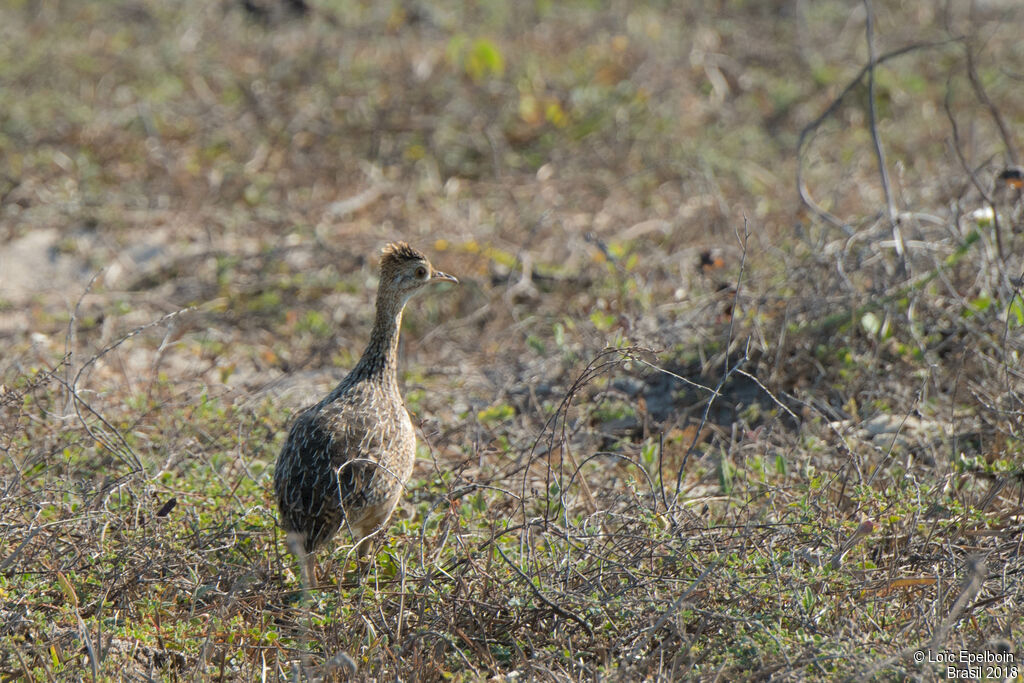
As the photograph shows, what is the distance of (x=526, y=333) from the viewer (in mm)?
7449

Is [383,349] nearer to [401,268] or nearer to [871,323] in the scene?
[401,268]

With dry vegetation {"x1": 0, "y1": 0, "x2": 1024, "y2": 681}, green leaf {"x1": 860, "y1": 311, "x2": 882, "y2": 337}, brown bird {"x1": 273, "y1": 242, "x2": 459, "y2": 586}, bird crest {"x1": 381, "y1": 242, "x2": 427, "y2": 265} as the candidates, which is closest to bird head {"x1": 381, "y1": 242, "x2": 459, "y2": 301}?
bird crest {"x1": 381, "y1": 242, "x2": 427, "y2": 265}

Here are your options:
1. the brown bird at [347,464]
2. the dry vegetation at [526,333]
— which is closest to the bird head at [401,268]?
the brown bird at [347,464]

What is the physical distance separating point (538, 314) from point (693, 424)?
1.77m

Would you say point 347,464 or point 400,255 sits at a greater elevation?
point 400,255

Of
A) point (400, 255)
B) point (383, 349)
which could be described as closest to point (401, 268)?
point (400, 255)

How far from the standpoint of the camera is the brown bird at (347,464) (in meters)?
4.76

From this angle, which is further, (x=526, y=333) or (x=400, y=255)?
(x=526, y=333)

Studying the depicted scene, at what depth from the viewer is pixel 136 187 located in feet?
31.5

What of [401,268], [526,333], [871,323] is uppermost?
[401,268]

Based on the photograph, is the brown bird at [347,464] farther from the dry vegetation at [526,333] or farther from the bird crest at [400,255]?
the bird crest at [400,255]

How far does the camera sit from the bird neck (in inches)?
216

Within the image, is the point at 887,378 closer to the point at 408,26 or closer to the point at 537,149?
A: the point at 537,149

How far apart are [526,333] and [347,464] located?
9.57ft
